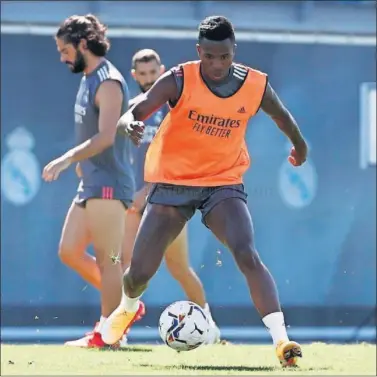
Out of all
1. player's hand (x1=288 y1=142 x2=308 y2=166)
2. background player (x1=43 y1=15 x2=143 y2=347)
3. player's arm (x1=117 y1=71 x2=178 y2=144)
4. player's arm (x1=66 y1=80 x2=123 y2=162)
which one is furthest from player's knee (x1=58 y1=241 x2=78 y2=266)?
player's arm (x1=117 y1=71 x2=178 y2=144)

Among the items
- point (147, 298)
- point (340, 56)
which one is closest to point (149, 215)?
point (147, 298)

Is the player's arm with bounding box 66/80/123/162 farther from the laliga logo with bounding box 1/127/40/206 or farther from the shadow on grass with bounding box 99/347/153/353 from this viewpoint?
the laliga logo with bounding box 1/127/40/206

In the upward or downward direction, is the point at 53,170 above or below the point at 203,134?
below

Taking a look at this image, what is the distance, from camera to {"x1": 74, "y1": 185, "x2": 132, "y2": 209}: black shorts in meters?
8.75

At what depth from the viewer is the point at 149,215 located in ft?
23.3

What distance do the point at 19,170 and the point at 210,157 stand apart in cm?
481

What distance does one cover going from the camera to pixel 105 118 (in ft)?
27.9

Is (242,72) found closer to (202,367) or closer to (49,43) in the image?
(202,367)

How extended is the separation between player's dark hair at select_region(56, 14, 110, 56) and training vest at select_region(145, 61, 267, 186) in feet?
5.82

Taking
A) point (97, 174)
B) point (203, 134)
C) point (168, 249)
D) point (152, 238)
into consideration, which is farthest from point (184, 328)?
point (168, 249)

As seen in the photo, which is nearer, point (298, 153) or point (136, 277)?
point (136, 277)

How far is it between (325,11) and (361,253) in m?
2.22

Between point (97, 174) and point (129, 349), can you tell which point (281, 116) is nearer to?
point (97, 174)

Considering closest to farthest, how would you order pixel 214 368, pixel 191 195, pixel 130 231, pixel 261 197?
pixel 191 195 → pixel 214 368 → pixel 130 231 → pixel 261 197
